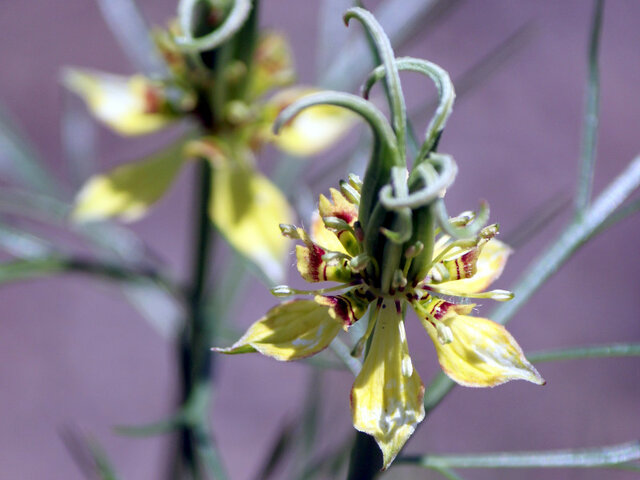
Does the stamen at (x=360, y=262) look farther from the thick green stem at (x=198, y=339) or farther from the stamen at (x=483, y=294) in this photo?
the thick green stem at (x=198, y=339)

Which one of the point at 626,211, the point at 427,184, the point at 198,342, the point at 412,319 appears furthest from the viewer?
the point at 412,319

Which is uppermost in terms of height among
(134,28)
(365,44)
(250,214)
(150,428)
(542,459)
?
(134,28)

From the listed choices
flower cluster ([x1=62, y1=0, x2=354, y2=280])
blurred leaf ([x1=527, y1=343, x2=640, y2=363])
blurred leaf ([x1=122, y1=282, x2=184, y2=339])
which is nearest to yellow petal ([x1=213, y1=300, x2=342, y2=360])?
blurred leaf ([x1=527, y1=343, x2=640, y2=363])

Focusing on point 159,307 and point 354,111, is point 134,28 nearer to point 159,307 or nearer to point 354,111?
point 159,307

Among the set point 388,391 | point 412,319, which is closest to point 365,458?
point 388,391

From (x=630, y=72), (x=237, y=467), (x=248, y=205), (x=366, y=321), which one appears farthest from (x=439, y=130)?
(x=630, y=72)

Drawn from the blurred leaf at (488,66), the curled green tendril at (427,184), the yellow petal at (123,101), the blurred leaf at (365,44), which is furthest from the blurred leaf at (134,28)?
the curled green tendril at (427,184)

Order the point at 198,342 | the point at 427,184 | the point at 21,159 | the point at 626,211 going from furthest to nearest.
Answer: the point at 21,159 → the point at 198,342 → the point at 626,211 → the point at 427,184
